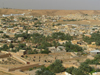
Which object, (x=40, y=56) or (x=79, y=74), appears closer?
(x=79, y=74)

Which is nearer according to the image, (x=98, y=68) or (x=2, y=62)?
(x=98, y=68)

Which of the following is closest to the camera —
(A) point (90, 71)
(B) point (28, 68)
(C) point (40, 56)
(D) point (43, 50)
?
(A) point (90, 71)

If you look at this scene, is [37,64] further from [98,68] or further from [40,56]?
[98,68]

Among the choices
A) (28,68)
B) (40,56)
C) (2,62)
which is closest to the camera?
(28,68)

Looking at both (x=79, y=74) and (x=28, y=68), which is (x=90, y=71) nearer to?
(x=79, y=74)

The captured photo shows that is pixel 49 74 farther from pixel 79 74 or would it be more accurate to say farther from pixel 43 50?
pixel 43 50

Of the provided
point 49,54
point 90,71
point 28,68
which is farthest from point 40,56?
point 90,71

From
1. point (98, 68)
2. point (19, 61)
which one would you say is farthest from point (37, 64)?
point (98, 68)

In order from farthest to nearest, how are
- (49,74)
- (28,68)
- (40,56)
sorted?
1. (40,56)
2. (28,68)
3. (49,74)

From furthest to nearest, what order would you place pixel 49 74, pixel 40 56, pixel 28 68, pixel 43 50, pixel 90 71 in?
pixel 43 50, pixel 40 56, pixel 28 68, pixel 90 71, pixel 49 74
